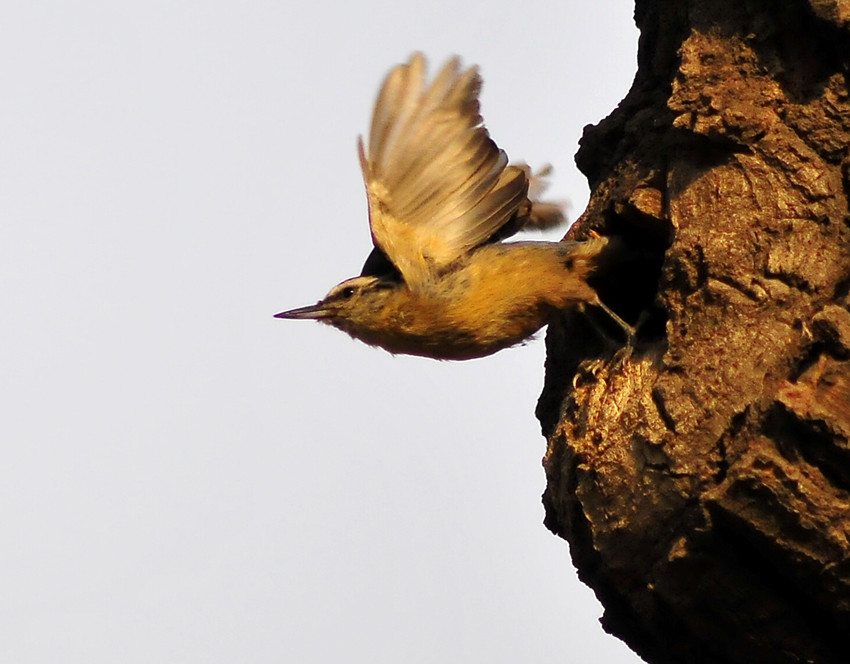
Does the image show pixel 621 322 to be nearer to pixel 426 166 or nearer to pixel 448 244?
pixel 448 244

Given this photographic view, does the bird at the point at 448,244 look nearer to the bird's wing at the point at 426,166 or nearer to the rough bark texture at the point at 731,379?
the bird's wing at the point at 426,166

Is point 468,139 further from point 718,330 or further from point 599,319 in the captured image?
point 718,330

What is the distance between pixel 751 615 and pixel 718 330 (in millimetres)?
920

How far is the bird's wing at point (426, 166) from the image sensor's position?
567 cm

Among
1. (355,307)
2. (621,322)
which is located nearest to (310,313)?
(355,307)

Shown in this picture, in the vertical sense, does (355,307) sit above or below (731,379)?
above

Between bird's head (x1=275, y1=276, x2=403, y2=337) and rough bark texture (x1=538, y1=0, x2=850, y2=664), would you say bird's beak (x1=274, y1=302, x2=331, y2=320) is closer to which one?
bird's head (x1=275, y1=276, x2=403, y2=337)

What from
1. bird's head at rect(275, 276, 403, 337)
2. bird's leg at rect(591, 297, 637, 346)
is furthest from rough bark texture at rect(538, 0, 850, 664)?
bird's head at rect(275, 276, 403, 337)

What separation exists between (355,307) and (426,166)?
2.65 ft

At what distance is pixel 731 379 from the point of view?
178 inches

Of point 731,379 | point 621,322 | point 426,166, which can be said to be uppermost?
point 426,166

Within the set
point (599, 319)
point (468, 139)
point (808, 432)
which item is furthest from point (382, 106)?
point (808, 432)

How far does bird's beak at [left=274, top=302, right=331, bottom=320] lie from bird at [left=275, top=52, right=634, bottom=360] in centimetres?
18

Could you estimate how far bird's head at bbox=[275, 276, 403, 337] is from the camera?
610 cm
